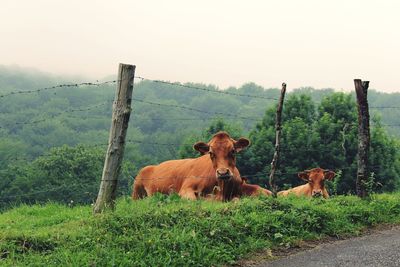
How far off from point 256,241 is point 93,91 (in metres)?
155

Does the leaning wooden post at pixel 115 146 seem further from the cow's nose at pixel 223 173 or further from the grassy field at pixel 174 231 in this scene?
the cow's nose at pixel 223 173

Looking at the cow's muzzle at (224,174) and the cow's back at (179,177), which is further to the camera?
the cow's back at (179,177)

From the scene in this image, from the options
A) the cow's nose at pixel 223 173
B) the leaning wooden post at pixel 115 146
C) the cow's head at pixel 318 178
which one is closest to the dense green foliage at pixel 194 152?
the cow's head at pixel 318 178

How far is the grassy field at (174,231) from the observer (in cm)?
707

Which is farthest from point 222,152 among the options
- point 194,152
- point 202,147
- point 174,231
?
point 194,152

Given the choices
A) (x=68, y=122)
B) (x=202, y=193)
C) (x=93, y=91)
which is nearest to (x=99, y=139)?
(x=68, y=122)

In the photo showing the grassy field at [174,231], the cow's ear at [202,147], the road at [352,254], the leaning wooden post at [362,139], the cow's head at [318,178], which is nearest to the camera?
the grassy field at [174,231]

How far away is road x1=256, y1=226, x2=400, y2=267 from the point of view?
7680mm

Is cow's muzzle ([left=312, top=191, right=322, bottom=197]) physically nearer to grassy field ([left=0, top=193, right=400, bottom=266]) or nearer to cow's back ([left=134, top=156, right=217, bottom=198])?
cow's back ([left=134, top=156, right=217, bottom=198])

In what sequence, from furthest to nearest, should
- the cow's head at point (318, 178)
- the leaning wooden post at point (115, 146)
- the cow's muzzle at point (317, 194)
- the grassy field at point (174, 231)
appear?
the cow's head at point (318, 178) < the cow's muzzle at point (317, 194) < the leaning wooden post at point (115, 146) < the grassy field at point (174, 231)

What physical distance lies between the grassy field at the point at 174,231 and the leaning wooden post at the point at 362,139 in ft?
2.20

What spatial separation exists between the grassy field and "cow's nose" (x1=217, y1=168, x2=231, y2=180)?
49.7 inches

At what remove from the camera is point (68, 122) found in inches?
4345

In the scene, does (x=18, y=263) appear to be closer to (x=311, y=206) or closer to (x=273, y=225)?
(x=273, y=225)
